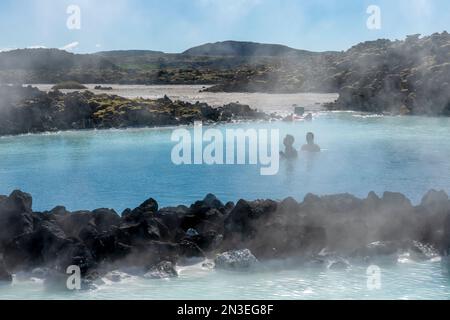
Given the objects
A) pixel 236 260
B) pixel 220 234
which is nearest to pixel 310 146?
pixel 220 234

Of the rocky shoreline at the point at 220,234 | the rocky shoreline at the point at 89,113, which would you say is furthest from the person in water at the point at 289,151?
the rocky shoreline at the point at 89,113

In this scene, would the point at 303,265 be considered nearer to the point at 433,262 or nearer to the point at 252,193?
the point at 433,262

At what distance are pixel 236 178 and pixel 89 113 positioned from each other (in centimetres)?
1660

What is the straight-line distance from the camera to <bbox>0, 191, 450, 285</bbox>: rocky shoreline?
952 centimetres

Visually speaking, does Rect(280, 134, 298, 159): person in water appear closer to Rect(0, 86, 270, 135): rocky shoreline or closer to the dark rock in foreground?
the dark rock in foreground

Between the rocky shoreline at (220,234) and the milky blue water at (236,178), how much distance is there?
1.41 feet

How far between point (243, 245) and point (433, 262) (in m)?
3.00

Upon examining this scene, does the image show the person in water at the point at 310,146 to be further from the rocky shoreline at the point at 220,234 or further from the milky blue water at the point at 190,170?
the rocky shoreline at the point at 220,234

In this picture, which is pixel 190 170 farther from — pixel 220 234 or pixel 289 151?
pixel 220 234

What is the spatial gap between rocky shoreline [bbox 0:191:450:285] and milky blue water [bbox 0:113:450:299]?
0.43 meters

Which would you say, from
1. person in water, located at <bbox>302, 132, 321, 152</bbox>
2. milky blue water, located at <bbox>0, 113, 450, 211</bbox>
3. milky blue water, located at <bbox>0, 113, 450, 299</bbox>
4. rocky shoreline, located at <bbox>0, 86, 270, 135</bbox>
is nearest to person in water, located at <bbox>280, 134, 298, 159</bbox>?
milky blue water, located at <bbox>0, 113, 450, 299</bbox>

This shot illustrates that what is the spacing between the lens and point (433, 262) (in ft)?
32.4

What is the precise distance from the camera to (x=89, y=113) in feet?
103
